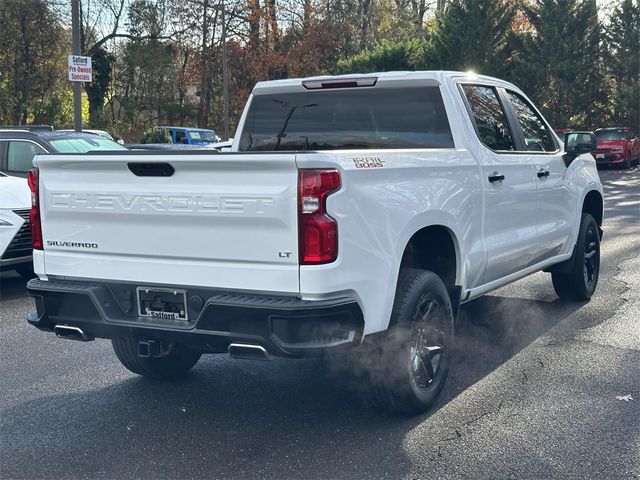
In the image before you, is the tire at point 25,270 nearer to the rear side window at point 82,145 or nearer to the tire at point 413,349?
the rear side window at point 82,145

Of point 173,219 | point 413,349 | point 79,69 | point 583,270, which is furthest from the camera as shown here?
point 79,69

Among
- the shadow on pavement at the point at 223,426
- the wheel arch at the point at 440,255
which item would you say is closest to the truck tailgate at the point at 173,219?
the shadow on pavement at the point at 223,426

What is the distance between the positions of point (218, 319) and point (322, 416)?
108cm

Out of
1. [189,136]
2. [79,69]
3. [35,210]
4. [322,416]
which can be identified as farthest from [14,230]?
[189,136]

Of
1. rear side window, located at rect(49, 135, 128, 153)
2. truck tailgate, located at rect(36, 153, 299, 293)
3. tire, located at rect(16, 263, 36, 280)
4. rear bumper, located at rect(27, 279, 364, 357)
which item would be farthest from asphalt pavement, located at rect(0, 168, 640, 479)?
rear side window, located at rect(49, 135, 128, 153)

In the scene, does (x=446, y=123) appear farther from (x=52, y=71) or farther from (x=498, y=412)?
(x=52, y=71)

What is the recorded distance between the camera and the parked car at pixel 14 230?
309 inches

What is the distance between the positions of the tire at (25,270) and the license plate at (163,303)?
15.7 ft

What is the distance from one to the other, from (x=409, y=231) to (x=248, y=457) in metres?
1.46

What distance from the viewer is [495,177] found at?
5.25m

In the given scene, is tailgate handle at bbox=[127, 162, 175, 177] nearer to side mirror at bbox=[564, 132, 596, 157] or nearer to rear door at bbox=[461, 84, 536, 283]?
rear door at bbox=[461, 84, 536, 283]

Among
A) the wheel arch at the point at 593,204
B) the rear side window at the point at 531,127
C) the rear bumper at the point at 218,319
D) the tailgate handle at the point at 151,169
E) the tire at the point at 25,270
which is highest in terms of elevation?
the rear side window at the point at 531,127

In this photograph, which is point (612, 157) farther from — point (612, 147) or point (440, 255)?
point (440, 255)

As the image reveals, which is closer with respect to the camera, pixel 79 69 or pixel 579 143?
pixel 579 143
